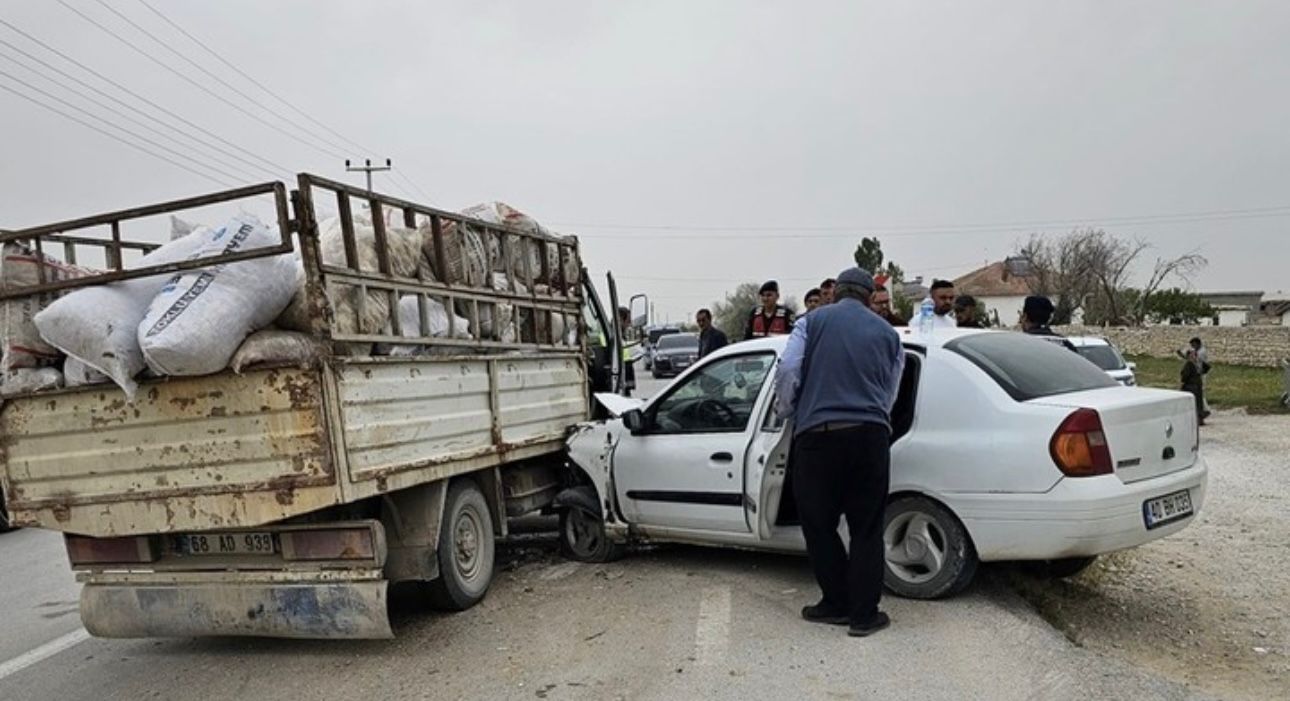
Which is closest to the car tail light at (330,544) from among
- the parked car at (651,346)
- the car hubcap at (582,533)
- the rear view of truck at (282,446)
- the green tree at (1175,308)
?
the rear view of truck at (282,446)

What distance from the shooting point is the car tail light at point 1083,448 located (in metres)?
3.97

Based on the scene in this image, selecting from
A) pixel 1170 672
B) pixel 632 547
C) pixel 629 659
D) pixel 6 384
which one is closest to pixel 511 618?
pixel 629 659

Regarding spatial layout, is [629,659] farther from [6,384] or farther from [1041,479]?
[6,384]

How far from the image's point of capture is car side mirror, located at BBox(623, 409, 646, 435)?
5430mm

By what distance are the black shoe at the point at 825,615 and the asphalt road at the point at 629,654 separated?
0.16 feet

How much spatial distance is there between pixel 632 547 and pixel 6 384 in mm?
3697

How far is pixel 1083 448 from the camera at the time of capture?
3.97 metres

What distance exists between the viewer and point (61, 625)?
521 cm

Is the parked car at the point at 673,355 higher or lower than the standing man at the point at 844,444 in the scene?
higher

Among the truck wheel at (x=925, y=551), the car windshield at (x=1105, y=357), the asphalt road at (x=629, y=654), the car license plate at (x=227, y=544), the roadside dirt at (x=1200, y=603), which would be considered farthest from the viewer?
the car windshield at (x=1105, y=357)

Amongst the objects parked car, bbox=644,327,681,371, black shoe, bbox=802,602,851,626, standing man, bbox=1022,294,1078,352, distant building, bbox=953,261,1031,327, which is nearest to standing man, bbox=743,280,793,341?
standing man, bbox=1022,294,1078,352

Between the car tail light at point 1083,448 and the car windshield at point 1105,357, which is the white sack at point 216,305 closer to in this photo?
the car tail light at point 1083,448

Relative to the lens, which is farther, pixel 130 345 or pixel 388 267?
pixel 388 267

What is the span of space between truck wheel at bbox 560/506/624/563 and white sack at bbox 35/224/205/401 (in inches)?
112
